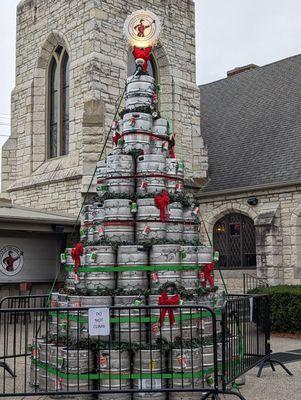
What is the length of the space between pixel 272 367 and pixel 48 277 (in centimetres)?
955

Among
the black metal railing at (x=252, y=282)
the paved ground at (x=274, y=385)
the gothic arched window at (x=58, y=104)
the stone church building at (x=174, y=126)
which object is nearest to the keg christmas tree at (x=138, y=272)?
the paved ground at (x=274, y=385)

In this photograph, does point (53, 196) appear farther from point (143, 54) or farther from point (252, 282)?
point (143, 54)

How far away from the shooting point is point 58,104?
18469 mm

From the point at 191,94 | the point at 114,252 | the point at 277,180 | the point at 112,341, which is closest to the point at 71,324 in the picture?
the point at 112,341

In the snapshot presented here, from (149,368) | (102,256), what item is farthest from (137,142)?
(149,368)

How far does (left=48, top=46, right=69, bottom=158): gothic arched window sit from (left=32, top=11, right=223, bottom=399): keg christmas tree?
35.4 feet

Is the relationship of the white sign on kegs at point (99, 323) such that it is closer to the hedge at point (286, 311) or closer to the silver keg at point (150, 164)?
the silver keg at point (150, 164)

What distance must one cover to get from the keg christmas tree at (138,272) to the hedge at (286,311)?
5.22m

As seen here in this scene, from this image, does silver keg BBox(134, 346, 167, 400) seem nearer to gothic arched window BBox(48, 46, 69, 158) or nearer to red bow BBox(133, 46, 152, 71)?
red bow BBox(133, 46, 152, 71)

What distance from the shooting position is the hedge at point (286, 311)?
11.7 m

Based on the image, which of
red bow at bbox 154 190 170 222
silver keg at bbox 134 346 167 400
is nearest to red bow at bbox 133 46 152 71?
red bow at bbox 154 190 170 222

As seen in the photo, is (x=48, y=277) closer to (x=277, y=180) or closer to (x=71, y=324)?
(x=277, y=180)

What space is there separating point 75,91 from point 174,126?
3.66m

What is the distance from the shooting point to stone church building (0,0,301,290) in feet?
53.6
